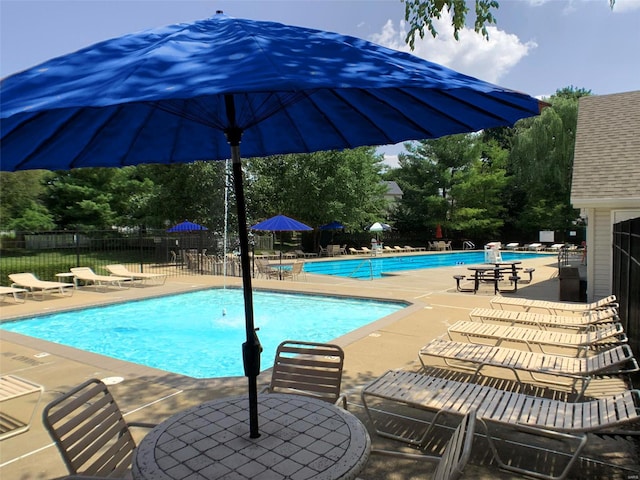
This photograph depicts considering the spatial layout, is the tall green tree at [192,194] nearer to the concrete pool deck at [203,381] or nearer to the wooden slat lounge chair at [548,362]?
the concrete pool deck at [203,381]

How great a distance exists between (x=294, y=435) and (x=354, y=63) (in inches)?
77.1

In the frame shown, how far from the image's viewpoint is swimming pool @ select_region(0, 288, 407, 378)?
9109 millimetres

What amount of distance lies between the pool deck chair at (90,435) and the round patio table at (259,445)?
0.47m

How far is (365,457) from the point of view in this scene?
7.51ft

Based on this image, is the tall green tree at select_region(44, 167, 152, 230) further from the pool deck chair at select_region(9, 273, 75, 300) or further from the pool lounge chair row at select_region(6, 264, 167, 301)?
the pool deck chair at select_region(9, 273, 75, 300)

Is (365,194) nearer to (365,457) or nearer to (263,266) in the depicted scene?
(263,266)

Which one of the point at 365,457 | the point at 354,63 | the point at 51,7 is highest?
the point at 51,7

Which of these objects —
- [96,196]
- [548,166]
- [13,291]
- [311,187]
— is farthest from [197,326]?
[548,166]

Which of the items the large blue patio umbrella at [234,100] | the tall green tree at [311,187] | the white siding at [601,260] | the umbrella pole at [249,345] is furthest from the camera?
the tall green tree at [311,187]

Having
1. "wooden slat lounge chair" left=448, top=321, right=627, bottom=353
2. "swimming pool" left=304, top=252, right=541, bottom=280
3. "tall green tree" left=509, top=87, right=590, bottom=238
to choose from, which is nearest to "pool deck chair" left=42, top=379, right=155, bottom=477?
"wooden slat lounge chair" left=448, top=321, right=627, bottom=353

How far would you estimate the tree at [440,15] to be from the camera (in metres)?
6.31

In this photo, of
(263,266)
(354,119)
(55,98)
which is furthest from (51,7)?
(263,266)

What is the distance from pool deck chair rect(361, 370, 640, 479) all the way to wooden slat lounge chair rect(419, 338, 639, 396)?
2.30 feet

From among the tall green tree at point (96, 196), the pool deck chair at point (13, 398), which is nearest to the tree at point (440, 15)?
the pool deck chair at point (13, 398)
